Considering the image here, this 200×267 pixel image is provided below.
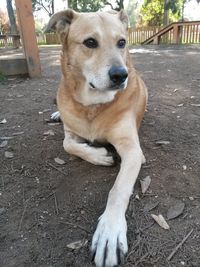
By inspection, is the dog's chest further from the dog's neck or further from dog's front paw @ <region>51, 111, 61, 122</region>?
dog's front paw @ <region>51, 111, 61, 122</region>

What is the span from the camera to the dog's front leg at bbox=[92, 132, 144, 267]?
1.61 m

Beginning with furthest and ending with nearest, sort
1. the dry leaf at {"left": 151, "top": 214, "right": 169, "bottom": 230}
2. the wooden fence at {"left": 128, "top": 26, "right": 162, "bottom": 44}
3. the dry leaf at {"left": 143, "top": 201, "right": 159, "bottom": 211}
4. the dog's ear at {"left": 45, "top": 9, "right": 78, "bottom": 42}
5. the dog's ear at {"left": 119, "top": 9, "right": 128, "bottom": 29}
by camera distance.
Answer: the wooden fence at {"left": 128, "top": 26, "right": 162, "bottom": 44}
the dog's ear at {"left": 119, "top": 9, "right": 128, "bottom": 29}
the dog's ear at {"left": 45, "top": 9, "right": 78, "bottom": 42}
the dry leaf at {"left": 143, "top": 201, "right": 159, "bottom": 211}
the dry leaf at {"left": 151, "top": 214, "right": 169, "bottom": 230}

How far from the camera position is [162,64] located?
24.6ft

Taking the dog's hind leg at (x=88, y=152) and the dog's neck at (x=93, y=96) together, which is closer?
the dog's hind leg at (x=88, y=152)

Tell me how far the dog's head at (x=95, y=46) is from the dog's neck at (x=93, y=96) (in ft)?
0.32

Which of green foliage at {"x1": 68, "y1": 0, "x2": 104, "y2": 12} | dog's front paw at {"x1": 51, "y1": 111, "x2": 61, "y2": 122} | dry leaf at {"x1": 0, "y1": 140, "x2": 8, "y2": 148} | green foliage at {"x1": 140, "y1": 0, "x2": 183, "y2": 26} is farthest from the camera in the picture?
green foliage at {"x1": 68, "y1": 0, "x2": 104, "y2": 12}

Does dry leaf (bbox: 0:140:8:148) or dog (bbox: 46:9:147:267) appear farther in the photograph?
dry leaf (bbox: 0:140:8:148)

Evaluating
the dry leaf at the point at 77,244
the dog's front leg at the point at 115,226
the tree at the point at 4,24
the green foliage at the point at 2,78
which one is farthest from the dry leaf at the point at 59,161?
the tree at the point at 4,24

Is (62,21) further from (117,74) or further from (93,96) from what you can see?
(117,74)

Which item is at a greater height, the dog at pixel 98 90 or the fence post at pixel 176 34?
the dog at pixel 98 90

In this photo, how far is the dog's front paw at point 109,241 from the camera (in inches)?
62.7

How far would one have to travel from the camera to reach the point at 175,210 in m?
1.94

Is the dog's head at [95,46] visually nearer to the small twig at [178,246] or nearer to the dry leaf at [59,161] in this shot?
the dry leaf at [59,161]

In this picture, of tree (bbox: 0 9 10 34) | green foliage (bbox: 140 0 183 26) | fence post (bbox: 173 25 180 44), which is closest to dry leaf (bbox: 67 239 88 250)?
fence post (bbox: 173 25 180 44)
